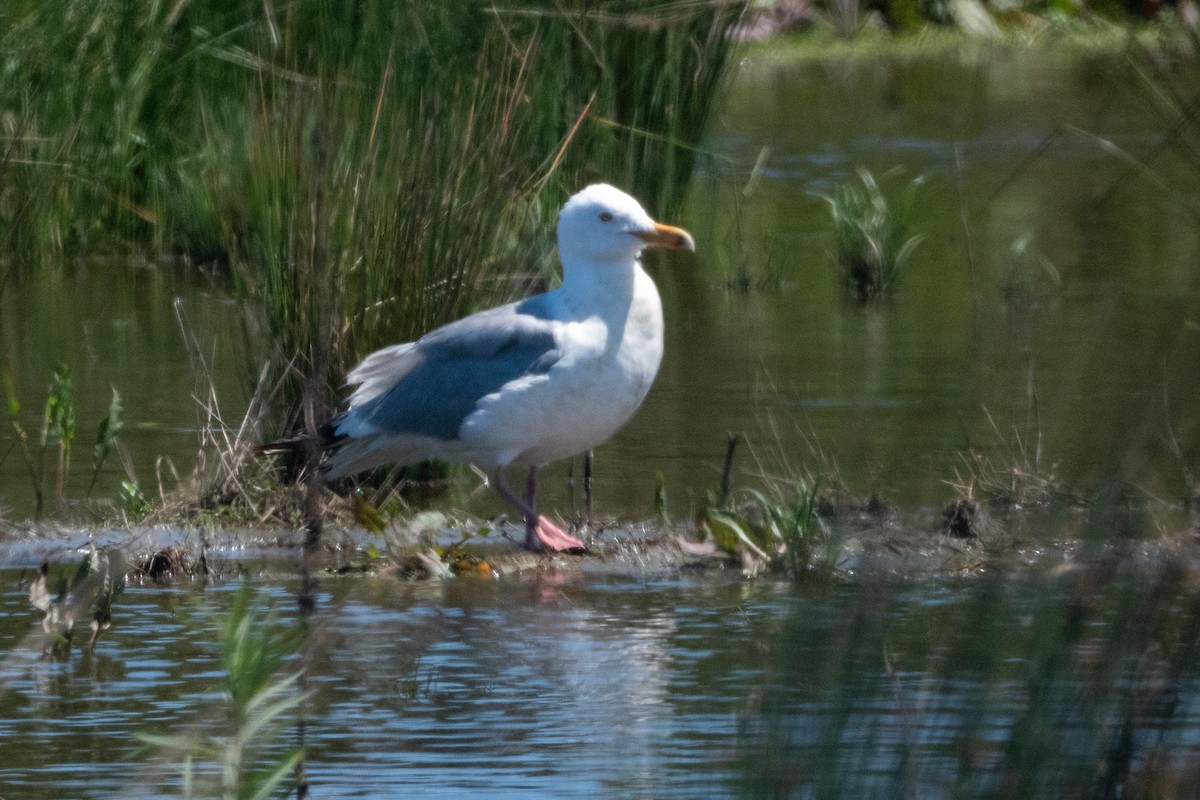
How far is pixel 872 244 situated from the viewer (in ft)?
33.7

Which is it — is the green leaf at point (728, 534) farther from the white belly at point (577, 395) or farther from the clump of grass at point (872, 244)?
the clump of grass at point (872, 244)

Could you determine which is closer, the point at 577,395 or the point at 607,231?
the point at 577,395

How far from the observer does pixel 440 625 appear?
5141 millimetres

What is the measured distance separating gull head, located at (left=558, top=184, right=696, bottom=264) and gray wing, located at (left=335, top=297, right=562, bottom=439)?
0.68 feet

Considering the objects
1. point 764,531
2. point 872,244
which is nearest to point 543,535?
point 764,531

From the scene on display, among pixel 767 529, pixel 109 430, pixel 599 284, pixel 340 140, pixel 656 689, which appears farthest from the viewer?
pixel 340 140

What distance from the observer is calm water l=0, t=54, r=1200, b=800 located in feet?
8.87

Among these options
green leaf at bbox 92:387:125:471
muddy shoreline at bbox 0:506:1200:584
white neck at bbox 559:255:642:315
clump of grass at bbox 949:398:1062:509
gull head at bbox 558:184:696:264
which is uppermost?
gull head at bbox 558:184:696:264

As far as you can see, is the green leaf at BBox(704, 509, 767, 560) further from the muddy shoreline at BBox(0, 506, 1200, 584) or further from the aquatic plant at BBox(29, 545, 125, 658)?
the aquatic plant at BBox(29, 545, 125, 658)

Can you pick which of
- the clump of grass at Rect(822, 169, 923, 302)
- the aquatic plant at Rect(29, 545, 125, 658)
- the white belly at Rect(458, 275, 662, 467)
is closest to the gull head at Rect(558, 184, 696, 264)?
the white belly at Rect(458, 275, 662, 467)

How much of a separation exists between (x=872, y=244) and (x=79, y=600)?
5989mm

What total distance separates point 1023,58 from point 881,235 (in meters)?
15.2

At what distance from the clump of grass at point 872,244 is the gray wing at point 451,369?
4363 mm

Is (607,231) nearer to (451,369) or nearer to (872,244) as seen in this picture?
(451,369)
